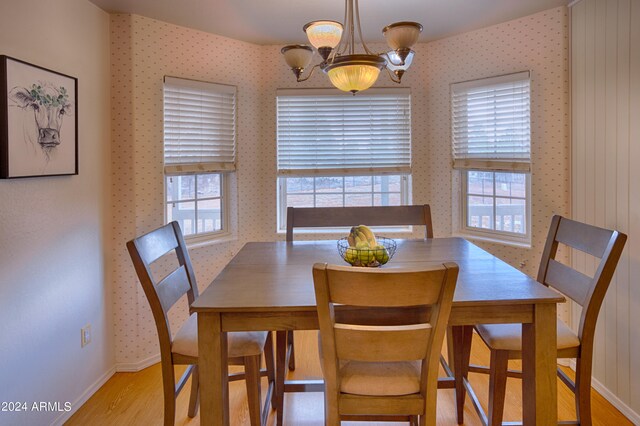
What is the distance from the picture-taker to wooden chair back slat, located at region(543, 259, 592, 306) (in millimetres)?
1757

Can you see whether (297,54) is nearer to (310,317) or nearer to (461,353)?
(310,317)

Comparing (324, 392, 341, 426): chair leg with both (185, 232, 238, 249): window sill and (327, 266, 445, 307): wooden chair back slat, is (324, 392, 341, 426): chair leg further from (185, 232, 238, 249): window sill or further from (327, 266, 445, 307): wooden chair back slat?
(185, 232, 238, 249): window sill

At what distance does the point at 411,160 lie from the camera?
3596 mm

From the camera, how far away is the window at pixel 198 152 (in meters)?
3.05

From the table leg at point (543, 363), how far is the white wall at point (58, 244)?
2153 mm

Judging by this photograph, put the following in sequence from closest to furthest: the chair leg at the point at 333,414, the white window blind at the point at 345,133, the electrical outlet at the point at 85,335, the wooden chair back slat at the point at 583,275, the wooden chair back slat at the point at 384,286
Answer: the wooden chair back slat at the point at 384,286, the chair leg at the point at 333,414, the wooden chair back slat at the point at 583,275, the electrical outlet at the point at 85,335, the white window blind at the point at 345,133

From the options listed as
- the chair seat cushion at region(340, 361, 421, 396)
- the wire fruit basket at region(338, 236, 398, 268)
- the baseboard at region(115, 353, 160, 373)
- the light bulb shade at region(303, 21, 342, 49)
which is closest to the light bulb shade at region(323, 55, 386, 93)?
the light bulb shade at region(303, 21, 342, 49)

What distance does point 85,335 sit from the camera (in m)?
2.50

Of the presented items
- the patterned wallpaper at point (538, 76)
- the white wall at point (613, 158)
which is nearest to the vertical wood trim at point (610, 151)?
the white wall at point (613, 158)

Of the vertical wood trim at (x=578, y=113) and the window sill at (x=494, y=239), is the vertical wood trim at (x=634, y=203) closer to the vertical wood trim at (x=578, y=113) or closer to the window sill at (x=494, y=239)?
the vertical wood trim at (x=578, y=113)

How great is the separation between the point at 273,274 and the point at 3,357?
122 centimetres

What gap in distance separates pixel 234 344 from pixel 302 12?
7.07ft

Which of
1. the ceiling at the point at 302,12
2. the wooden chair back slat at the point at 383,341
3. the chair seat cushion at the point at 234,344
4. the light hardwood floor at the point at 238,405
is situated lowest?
the light hardwood floor at the point at 238,405

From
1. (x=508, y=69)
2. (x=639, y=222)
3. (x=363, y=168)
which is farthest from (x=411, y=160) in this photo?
(x=639, y=222)
